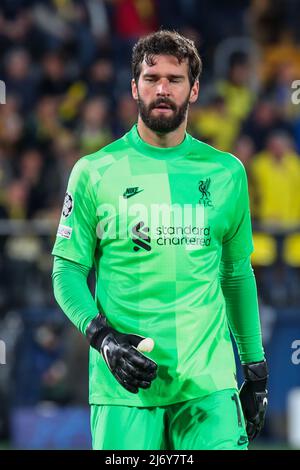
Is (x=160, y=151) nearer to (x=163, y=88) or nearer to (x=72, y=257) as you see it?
(x=163, y=88)

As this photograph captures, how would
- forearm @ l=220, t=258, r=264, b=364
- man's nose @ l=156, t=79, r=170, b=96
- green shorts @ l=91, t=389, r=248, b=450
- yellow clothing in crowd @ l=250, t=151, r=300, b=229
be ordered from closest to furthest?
green shorts @ l=91, t=389, r=248, b=450, man's nose @ l=156, t=79, r=170, b=96, forearm @ l=220, t=258, r=264, b=364, yellow clothing in crowd @ l=250, t=151, r=300, b=229

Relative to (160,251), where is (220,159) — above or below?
above

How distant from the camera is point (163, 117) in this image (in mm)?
4852

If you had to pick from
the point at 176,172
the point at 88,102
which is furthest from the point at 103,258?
the point at 88,102

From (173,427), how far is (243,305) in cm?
68

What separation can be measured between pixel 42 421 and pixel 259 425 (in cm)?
480

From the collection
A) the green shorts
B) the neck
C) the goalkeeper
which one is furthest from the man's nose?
the green shorts

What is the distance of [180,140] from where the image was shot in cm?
500

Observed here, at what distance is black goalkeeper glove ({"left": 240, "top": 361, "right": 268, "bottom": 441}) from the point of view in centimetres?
519

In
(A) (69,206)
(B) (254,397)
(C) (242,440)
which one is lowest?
(C) (242,440)

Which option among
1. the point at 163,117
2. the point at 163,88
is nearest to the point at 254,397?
the point at 163,117

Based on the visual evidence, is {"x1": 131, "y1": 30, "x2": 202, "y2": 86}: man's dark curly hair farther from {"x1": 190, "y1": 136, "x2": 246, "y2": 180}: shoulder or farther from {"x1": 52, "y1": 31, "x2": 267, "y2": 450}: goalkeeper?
{"x1": 190, "y1": 136, "x2": 246, "y2": 180}: shoulder

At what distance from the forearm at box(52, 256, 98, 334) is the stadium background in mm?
3483

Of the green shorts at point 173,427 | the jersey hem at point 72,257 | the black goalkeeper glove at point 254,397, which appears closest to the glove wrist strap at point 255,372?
the black goalkeeper glove at point 254,397
